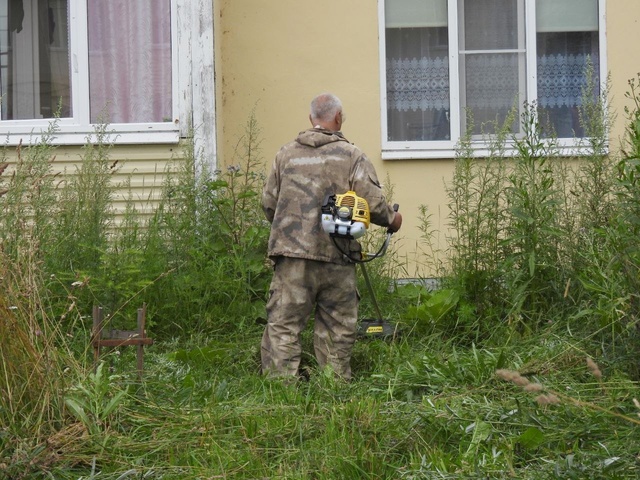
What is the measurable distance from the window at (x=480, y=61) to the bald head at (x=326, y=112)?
9.87 ft

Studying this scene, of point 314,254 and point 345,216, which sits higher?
point 345,216

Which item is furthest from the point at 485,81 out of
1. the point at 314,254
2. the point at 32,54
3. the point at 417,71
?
the point at 32,54

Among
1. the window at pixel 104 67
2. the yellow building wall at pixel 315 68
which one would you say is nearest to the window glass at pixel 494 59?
the yellow building wall at pixel 315 68

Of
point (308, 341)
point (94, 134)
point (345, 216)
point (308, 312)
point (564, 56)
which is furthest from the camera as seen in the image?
point (564, 56)

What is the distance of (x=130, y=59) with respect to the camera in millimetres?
9742

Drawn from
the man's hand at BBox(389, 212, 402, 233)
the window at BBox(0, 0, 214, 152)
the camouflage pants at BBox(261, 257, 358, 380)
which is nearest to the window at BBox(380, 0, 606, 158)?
the window at BBox(0, 0, 214, 152)

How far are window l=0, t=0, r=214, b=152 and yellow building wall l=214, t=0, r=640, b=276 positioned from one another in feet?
1.73

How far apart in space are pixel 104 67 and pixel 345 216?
4.19 m

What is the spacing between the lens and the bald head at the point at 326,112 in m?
7.01

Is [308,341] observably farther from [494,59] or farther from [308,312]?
[494,59]

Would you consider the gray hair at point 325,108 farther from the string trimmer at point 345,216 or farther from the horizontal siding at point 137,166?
Result: the horizontal siding at point 137,166

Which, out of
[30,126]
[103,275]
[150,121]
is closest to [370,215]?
[103,275]

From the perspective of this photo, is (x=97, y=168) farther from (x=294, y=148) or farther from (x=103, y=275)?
(x=294, y=148)

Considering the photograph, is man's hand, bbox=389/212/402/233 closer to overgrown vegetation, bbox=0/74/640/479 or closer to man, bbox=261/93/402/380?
man, bbox=261/93/402/380
